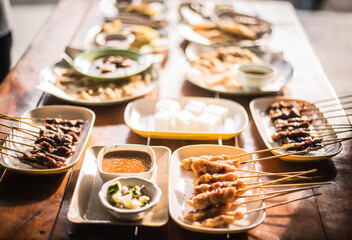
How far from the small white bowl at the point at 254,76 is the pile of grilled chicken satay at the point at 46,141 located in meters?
1.48

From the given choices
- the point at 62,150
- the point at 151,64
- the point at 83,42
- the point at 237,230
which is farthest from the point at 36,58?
the point at 237,230

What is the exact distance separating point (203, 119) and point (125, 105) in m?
0.79

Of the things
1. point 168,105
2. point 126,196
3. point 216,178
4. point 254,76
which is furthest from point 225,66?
point 126,196

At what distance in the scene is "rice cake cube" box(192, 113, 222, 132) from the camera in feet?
8.07

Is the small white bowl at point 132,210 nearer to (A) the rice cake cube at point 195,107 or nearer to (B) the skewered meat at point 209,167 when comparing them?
(B) the skewered meat at point 209,167

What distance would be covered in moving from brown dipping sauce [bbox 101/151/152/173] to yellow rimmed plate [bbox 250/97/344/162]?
890mm

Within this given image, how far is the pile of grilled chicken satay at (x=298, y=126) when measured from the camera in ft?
7.53

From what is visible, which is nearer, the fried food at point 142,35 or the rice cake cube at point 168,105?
the rice cake cube at point 168,105

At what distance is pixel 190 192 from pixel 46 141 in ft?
3.51

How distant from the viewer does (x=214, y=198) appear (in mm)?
1780

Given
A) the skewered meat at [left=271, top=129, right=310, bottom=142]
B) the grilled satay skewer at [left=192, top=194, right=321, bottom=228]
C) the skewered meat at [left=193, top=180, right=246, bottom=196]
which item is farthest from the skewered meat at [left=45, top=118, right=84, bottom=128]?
the skewered meat at [left=271, top=129, right=310, bottom=142]

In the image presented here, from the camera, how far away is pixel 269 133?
101 inches

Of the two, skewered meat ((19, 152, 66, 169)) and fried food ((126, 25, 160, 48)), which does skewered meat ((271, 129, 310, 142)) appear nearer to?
skewered meat ((19, 152, 66, 169))

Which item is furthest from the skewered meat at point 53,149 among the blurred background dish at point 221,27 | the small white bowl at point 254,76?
the blurred background dish at point 221,27
